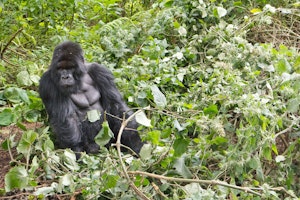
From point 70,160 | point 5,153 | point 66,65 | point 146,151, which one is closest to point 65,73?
point 66,65

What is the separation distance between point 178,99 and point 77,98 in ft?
2.76

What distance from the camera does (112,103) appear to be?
4.71 metres

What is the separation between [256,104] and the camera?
3549mm

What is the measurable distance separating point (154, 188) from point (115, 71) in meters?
1.82

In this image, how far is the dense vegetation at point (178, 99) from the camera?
3381 millimetres

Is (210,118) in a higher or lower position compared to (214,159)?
higher

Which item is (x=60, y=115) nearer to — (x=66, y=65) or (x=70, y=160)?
(x=66, y=65)

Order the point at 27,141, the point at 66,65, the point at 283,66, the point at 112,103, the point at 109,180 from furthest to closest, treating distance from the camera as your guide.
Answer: the point at 112,103 → the point at 66,65 → the point at 283,66 → the point at 27,141 → the point at 109,180

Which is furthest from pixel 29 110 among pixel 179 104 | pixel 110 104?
pixel 179 104

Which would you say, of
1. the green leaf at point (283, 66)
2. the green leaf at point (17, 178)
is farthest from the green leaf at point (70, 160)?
the green leaf at point (283, 66)

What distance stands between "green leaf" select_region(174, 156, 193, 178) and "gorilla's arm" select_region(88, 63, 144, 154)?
3.93 ft

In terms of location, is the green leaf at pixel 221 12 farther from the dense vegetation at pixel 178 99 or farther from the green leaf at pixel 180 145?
the green leaf at pixel 180 145

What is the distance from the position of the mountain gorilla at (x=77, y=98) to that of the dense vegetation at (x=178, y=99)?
0.14 metres

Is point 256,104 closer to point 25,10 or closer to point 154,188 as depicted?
point 154,188
